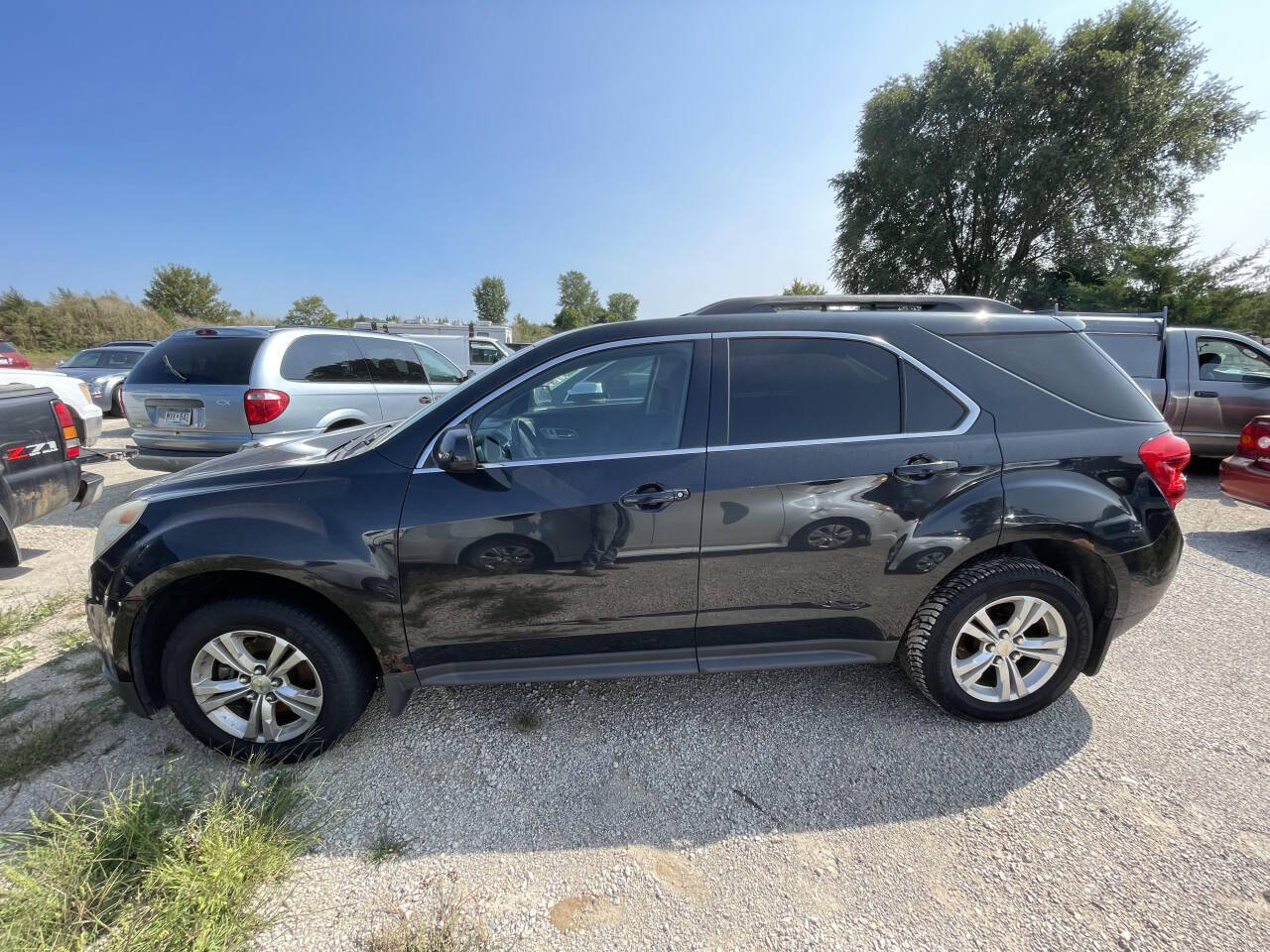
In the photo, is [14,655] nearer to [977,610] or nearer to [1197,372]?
[977,610]

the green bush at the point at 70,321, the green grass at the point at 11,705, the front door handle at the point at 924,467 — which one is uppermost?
the green bush at the point at 70,321

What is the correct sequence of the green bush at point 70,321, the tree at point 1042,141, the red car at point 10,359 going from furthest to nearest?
the green bush at point 70,321 → the tree at point 1042,141 → the red car at point 10,359

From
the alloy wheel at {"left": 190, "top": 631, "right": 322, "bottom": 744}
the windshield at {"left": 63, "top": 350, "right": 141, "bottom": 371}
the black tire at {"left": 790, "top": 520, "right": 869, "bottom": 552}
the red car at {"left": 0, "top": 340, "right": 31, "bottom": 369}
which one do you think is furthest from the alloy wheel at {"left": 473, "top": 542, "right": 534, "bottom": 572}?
the windshield at {"left": 63, "top": 350, "right": 141, "bottom": 371}

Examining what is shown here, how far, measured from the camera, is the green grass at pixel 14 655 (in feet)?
9.22

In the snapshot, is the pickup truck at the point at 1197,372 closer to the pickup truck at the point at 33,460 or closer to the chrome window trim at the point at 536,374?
the chrome window trim at the point at 536,374

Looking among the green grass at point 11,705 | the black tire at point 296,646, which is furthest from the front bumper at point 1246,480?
the green grass at point 11,705

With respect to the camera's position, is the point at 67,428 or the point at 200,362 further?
the point at 200,362

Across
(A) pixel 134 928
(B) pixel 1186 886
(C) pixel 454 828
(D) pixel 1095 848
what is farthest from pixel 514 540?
(B) pixel 1186 886

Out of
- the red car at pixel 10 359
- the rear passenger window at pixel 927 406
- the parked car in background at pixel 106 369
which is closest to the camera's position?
the rear passenger window at pixel 927 406

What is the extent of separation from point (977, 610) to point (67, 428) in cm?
588

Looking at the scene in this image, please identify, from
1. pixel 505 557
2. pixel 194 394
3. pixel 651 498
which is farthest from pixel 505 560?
pixel 194 394

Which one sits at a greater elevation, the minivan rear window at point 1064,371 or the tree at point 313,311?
the tree at point 313,311

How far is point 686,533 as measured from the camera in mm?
2092

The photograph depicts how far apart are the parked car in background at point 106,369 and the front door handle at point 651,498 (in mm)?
14364
